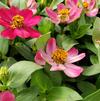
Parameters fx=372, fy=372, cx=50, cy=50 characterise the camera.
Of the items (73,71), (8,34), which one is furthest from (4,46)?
(73,71)

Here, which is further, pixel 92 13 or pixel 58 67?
pixel 92 13

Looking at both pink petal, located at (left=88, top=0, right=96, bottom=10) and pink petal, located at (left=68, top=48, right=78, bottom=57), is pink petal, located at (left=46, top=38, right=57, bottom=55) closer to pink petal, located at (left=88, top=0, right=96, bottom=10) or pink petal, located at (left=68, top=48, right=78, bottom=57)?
pink petal, located at (left=68, top=48, right=78, bottom=57)

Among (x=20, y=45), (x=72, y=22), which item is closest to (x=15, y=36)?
(x=20, y=45)

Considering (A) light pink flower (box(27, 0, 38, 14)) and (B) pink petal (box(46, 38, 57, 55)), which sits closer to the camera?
(B) pink petal (box(46, 38, 57, 55))

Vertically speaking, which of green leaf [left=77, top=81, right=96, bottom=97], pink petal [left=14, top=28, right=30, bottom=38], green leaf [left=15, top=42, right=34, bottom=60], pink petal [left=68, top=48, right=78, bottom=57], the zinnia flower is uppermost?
the zinnia flower

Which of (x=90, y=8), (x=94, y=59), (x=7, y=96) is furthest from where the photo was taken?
(x=90, y=8)

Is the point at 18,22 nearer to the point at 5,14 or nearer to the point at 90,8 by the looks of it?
the point at 5,14

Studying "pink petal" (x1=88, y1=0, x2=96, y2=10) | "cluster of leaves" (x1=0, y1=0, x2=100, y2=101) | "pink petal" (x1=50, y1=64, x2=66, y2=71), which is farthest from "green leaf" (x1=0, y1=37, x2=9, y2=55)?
"pink petal" (x1=88, y1=0, x2=96, y2=10)
